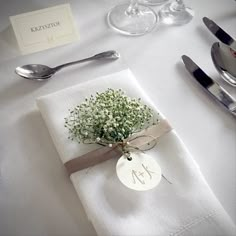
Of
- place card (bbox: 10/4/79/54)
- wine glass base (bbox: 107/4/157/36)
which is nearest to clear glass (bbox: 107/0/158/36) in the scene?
wine glass base (bbox: 107/4/157/36)

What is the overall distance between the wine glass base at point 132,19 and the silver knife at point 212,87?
0.17 meters

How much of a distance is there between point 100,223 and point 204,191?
18 cm

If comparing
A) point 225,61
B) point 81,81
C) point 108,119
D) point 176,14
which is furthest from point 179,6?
point 108,119

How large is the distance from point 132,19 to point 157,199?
0.55 meters

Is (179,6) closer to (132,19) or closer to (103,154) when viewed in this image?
(132,19)

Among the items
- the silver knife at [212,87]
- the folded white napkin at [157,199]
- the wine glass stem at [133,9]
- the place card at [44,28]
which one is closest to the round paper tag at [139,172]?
the folded white napkin at [157,199]

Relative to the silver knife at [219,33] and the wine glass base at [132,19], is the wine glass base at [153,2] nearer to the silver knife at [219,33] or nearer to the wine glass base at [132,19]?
the wine glass base at [132,19]

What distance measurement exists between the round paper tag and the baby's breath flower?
4 centimetres

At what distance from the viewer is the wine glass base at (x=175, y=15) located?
85 cm

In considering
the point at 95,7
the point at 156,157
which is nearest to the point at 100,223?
the point at 156,157

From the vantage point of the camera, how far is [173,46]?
0.79 meters

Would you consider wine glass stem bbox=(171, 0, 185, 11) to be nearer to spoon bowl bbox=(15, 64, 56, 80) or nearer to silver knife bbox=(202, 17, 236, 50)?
silver knife bbox=(202, 17, 236, 50)

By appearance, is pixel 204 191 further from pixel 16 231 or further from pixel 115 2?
pixel 115 2

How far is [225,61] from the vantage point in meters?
0.73
